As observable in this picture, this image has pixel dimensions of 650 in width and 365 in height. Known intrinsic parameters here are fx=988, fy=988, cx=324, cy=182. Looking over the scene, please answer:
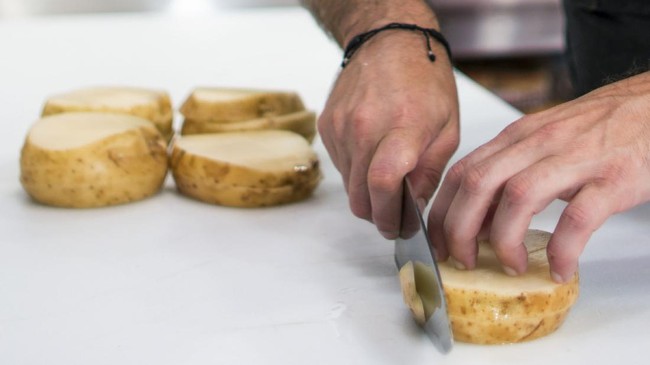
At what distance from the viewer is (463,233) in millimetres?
923

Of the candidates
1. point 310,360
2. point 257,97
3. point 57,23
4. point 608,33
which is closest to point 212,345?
point 310,360

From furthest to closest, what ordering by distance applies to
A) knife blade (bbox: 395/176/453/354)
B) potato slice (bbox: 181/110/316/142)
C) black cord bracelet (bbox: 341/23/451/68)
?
potato slice (bbox: 181/110/316/142) → black cord bracelet (bbox: 341/23/451/68) → knife blade (bbox: 395/176/453/354)

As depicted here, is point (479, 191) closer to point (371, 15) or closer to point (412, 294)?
point (412, 294)

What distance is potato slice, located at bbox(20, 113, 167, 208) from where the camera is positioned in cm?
126

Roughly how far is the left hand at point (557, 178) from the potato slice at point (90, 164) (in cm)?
50

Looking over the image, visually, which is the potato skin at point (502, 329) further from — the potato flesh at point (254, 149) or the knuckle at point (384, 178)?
the potato flesh at point (254, 149)

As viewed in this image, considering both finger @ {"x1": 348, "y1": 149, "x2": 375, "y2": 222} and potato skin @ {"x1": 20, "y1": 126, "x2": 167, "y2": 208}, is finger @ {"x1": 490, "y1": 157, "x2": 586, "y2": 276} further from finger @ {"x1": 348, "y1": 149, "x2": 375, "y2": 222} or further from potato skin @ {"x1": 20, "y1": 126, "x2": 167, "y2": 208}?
potato skin @ {"x1": 20, "y1": 126, "x2": 167, "y2": 208}

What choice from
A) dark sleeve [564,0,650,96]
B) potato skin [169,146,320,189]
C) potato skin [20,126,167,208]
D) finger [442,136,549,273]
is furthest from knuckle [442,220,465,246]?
dark sleeve [564,0,650,96]

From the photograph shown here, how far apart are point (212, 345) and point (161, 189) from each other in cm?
50

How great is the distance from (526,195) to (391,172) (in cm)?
17

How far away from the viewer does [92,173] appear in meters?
1.27

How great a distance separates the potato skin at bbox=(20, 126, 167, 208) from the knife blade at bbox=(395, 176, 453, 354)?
412mm

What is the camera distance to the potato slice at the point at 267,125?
1.42 metres

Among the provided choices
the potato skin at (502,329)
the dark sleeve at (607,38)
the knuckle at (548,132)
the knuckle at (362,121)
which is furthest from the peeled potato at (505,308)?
the dark sleeve at (607,38)
